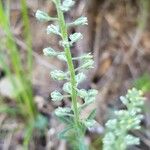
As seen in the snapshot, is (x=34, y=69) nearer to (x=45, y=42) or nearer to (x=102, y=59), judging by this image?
(x=45, y=42)

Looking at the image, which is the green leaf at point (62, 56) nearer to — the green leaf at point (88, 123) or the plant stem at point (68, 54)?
the plant stem at point (68, 54)

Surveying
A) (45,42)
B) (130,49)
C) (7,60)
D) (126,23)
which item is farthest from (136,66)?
(7,60)

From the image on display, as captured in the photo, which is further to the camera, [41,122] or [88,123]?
[41,122]

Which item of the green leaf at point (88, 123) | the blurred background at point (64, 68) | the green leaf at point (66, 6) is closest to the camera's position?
the green leaf at point (66, 6)

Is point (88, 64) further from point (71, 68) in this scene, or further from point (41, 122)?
point (41, 122)

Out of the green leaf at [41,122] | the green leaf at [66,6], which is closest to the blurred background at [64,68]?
the green leaf at [41,122]

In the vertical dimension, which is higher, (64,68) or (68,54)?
(64,68)

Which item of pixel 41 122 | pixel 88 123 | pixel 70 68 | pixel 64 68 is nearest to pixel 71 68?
pixel 70 68

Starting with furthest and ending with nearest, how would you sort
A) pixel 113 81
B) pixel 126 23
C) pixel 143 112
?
pixel 126 23, pixel 113 81, pixel 143 112

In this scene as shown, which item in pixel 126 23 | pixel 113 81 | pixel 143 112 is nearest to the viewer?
pixel 143 112
